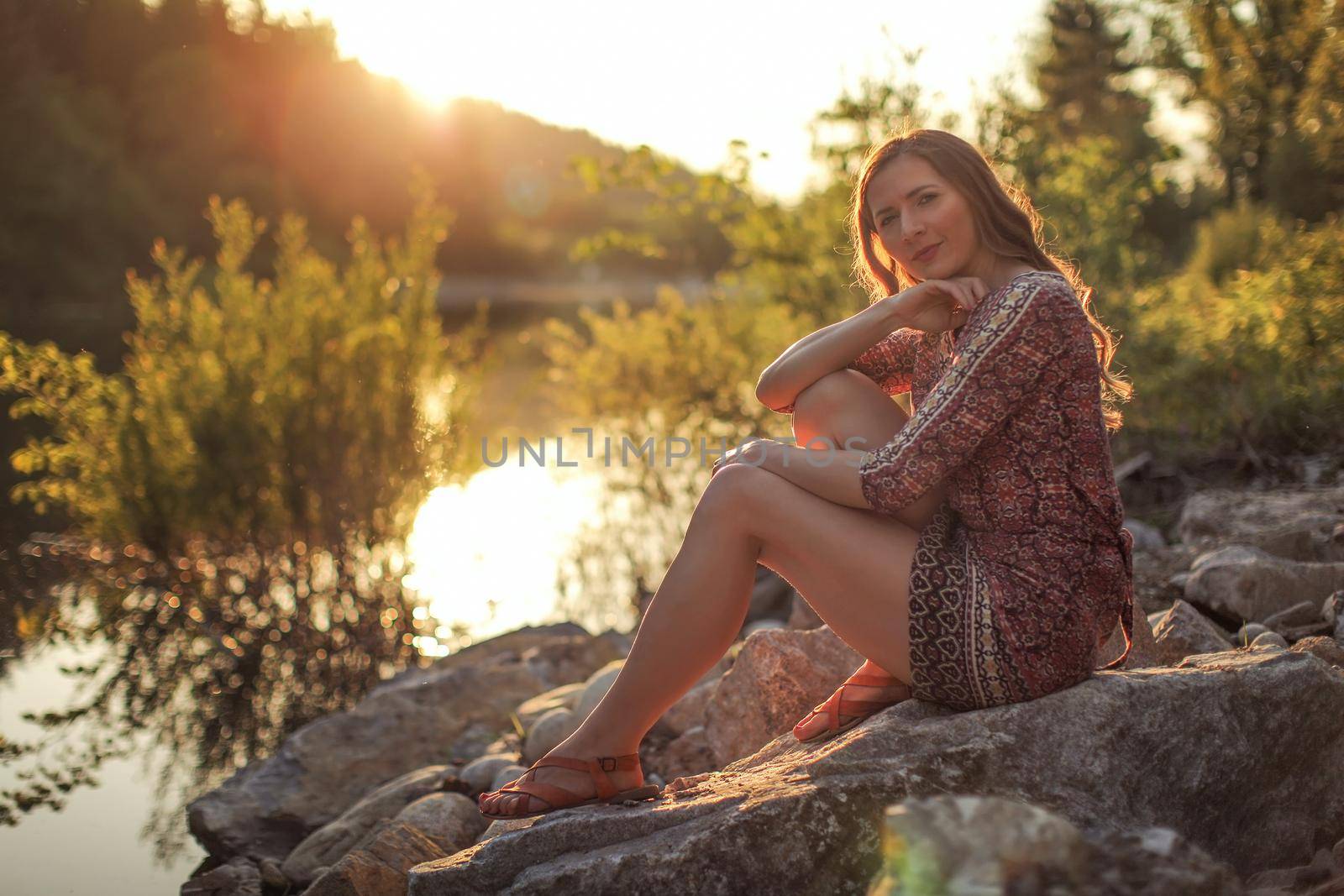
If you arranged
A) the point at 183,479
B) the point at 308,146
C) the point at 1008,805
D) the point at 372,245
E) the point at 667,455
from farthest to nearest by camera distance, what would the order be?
1. the point at 308,146
2. the point at 667,455
3. the point at 372,245
4. the point at 183,479
5. the point at 1008,805

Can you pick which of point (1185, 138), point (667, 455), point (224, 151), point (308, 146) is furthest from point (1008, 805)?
point (308, 146)

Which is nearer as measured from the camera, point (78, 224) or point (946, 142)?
point (946, 142)

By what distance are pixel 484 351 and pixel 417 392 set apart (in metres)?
0.56

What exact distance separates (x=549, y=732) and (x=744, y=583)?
5.75ft

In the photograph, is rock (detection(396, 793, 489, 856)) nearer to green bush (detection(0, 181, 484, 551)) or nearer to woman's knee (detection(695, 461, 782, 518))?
woman's knee (detection(695, 461, 782, 518))

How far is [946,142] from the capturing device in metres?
2.59

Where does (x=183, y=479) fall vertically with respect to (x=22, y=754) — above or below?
above

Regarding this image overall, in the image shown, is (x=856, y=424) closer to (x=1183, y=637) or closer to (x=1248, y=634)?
(x=1183, y=637)

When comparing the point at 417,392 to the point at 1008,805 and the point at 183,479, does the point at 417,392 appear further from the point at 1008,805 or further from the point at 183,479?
the point at 1008,805

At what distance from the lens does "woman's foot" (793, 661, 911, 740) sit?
2479mm

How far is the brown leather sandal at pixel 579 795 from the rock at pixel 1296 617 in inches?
84.1

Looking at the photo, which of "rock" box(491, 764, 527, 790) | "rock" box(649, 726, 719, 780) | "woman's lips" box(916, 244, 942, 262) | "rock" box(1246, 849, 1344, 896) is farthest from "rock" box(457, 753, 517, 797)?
"rock" box(1246, 849, 1344, 896)

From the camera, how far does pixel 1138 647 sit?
306 centimetres

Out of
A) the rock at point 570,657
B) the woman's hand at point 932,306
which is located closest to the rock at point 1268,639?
the woman's hand at point 932,306
